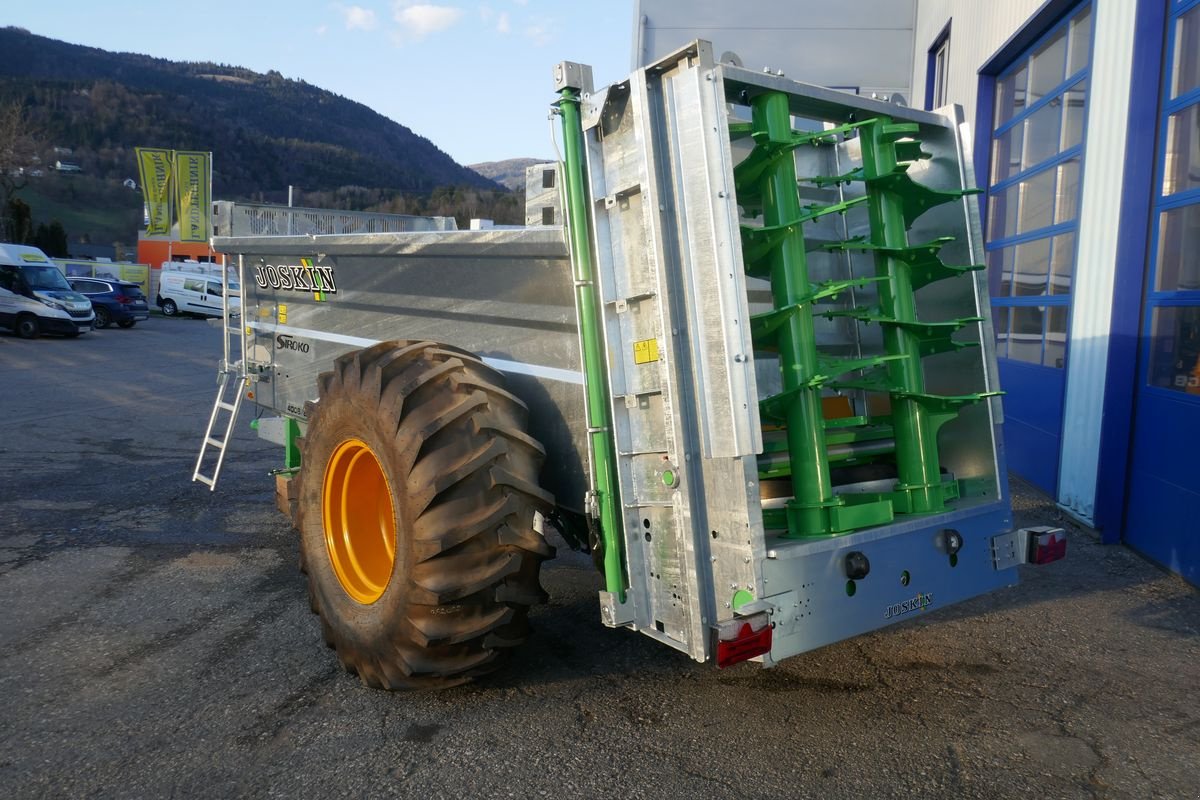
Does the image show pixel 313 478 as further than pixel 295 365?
No

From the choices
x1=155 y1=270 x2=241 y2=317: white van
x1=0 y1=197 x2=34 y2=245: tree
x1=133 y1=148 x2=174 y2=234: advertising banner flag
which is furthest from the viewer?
x1=0 y1=197 x2=34 y2=245: tree

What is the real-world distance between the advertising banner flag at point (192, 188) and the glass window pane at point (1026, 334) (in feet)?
118

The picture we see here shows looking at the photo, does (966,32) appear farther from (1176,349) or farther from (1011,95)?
(1176,349)

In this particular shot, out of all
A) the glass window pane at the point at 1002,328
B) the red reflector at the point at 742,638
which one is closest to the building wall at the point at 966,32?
the glass window pane at the point at 1002,328

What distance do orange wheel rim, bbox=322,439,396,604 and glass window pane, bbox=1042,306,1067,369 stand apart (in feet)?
17.5

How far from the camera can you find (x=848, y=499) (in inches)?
158

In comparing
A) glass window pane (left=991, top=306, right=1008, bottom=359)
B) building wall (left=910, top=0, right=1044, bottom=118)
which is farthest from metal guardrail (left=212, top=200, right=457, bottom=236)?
glass window pane (left=991, top=306, right=1008, bottom=359)

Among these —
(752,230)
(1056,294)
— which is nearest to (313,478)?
(752,230)

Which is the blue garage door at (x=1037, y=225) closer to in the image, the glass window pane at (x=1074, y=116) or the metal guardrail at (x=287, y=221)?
the glass window pane at (x=1074, y=116)

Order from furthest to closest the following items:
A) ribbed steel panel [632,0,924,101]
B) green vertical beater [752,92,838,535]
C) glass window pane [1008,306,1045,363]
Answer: ribbed steel panel [632,0,924,101], glass window pane [1008,306,1045,363], green vertical beater [752,92,838,535]

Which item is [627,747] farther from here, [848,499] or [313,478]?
[313,478]

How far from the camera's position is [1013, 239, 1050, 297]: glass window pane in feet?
25.7

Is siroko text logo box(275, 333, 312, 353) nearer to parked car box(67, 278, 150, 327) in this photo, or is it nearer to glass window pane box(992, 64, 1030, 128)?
glass window pane box(992, 64, 1030, 128)

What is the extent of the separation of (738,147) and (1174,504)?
356 cm
